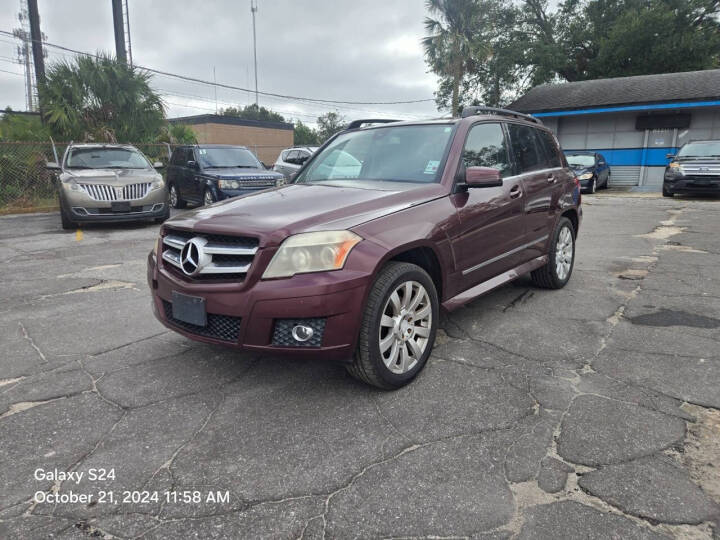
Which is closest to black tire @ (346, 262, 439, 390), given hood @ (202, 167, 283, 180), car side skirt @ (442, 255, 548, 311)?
car side skirt @ (442, 255, 548, 311)

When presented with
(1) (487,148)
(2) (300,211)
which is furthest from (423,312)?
(1) (487,148)

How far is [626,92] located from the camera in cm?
2181

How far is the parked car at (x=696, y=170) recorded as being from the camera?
1384 cm

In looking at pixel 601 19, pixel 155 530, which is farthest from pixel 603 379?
pixel 601 19

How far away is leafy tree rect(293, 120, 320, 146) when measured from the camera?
6900 centimetres

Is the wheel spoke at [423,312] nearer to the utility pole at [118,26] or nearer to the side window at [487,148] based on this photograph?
the side window at [487,148]

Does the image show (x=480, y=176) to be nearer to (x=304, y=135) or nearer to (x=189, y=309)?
(x=189, y=309)

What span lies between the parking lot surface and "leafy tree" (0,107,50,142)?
1186cm

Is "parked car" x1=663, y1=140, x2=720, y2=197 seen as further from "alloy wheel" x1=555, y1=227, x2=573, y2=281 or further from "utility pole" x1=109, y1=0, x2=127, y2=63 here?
"utility pole" x1=109, y1=0, x2=127, y2=63

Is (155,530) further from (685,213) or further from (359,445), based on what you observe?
(685,213)

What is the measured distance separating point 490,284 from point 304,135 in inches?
2832

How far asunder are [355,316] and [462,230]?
47.5 inches

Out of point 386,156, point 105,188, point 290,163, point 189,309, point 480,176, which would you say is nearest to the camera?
point 189,309

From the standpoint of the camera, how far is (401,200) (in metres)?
3.17
